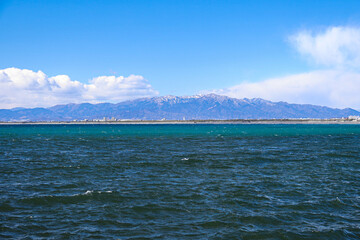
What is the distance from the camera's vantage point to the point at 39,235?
41.1ft

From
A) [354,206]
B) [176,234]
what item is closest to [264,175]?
[354,206]

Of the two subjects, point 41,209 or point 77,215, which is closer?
point 77,215

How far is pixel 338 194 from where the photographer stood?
1912cm

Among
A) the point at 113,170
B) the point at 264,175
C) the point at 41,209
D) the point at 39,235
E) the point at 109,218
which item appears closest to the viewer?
the point at 39,235

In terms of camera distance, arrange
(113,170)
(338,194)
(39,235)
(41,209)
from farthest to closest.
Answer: (113,170), (338,194), (41,209), (39,235)

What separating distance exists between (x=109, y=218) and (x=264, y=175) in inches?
607

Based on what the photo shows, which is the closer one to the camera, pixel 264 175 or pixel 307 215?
pixel 307 215

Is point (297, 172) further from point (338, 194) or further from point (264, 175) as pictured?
point (338, 194)

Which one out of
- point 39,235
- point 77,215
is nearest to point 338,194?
point 77,215

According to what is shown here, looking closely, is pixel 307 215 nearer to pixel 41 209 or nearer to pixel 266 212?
pixel 266 212

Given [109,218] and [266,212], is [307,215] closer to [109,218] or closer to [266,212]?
[266,212]

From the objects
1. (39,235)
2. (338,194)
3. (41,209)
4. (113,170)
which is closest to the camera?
(39,235)

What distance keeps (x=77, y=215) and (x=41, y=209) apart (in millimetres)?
2564

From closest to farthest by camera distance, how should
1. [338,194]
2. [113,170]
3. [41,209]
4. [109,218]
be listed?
1. [109,218]
2. [41,209]
3. [338,194]
4. [113,170]
